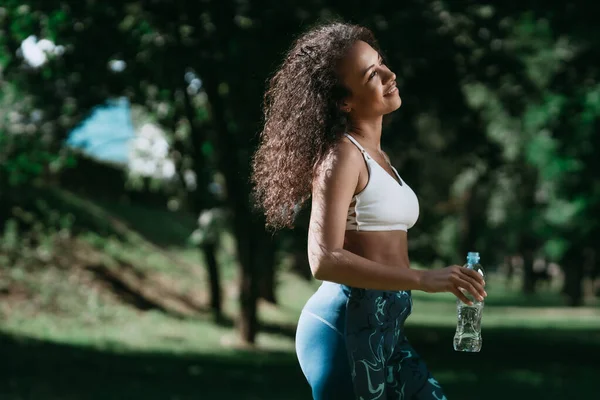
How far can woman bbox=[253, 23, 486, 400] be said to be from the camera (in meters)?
3.02

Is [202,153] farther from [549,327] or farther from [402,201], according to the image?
[402,201]

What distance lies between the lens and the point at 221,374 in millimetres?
12156

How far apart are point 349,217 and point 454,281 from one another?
0.43 meters

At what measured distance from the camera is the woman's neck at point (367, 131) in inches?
130

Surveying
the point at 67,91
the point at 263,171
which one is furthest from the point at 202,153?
the point at 263,171

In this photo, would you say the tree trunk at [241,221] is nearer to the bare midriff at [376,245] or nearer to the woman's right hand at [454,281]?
the bare midriff at [376,245]

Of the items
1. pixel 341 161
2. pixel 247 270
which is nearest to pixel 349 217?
pixel 341 161

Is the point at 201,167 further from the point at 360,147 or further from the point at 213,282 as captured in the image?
the point at 360,147

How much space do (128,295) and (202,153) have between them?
378 centimetres

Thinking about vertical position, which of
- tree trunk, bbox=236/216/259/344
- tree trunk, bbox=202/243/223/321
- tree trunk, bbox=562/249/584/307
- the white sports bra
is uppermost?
the white sports bra

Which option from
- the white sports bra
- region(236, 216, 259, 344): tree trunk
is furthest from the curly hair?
region(236, 216, 259, 344): tree trunk

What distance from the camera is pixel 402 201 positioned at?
322 cm

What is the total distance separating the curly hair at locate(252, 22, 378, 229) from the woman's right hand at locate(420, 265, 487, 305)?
21.7 inches

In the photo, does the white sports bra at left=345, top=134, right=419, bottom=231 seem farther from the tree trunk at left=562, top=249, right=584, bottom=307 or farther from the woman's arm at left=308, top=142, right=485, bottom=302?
the tree trunk at left=562, top=249, right=584, bottom=307
